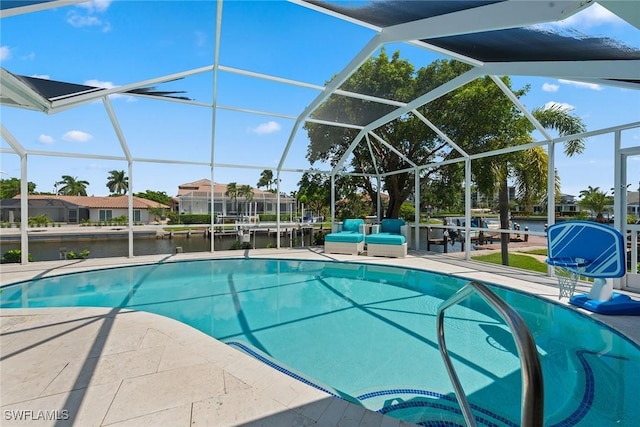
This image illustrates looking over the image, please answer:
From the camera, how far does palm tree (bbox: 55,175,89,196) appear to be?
5288cm

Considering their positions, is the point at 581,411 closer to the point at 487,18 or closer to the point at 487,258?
the point at 487,18

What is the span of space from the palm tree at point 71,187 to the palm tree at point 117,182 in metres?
3.96

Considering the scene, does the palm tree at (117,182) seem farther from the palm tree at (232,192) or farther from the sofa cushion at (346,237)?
the sofa cushion at (346,237)

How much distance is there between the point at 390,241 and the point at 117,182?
197 ft

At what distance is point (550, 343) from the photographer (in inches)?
162

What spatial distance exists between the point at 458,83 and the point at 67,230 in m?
25.3

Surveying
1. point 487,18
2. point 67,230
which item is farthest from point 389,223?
point 67,230

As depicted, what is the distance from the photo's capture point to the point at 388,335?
4.45 m

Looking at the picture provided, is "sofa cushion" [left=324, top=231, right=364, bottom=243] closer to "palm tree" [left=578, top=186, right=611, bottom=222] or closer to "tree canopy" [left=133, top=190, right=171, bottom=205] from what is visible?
"palm tree" [left=578, top=186, right=611, bottom=222]

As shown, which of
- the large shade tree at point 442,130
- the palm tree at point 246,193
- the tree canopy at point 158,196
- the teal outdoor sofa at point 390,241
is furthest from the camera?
the tree canopy at point 158,196

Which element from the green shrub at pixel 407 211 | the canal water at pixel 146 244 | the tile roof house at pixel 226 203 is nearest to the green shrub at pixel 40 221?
the canal water at pixel 146 244

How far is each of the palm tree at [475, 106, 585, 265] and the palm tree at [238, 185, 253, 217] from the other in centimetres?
3271

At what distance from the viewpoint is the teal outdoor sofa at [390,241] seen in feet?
32.9

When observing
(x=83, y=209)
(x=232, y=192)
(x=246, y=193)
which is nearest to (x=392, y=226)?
(x=246, y=193)
